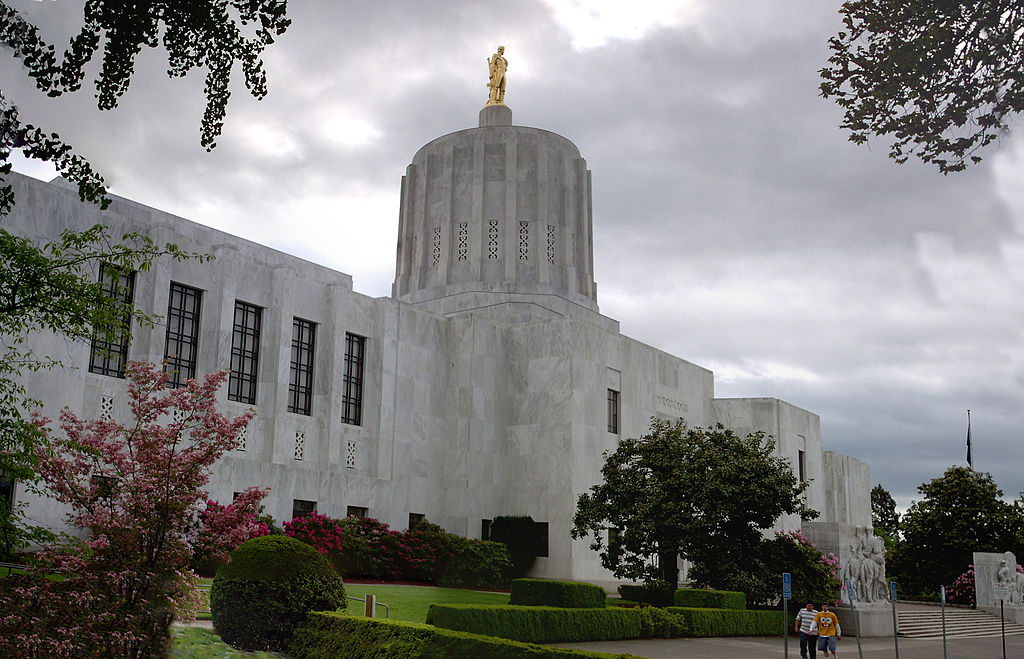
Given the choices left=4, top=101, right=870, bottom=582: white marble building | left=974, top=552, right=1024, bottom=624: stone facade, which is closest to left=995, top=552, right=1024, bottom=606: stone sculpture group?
left=974, top=552, right=1024, bottom=624: stone facade

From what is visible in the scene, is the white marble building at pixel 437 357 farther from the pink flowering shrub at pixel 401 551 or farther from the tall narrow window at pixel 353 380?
the pink flowering shrub at pixel 401 551

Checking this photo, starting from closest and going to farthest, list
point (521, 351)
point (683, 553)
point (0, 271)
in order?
point (0, 271) < point (683, 553) < point (521, 351)

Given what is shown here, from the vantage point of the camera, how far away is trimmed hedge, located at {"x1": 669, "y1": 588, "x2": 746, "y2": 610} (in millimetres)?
25094

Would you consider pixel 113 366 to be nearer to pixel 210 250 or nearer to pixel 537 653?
pixel 210 250

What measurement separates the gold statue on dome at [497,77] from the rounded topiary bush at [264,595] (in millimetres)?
33302

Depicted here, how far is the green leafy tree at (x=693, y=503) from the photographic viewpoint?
27.1 meters

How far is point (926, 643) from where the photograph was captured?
1123 inches

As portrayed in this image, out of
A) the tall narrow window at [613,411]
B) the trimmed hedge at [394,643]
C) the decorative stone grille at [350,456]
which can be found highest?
the tall narrow window at [613,411]

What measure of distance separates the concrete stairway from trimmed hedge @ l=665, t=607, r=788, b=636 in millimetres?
7785

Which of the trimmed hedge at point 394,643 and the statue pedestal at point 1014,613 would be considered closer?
the trimmed hedge at point 394,643

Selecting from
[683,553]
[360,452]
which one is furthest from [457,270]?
[683,553]

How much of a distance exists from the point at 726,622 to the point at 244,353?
54.3 ft

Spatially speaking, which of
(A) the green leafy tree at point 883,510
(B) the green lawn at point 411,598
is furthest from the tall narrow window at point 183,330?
(A) the green leafy tree at point 883,510

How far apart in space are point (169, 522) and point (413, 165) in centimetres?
3362
